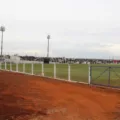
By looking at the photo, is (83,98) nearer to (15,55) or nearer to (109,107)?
(109,107)

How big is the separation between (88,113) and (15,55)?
7840cm

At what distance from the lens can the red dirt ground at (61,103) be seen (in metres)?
14.2

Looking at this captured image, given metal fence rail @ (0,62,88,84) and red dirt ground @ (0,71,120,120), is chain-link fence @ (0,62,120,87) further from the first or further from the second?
red dirt ground @ (0,71,120,120)

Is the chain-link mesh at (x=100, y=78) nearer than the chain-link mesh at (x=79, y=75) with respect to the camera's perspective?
Yes

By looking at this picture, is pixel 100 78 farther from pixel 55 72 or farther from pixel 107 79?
pixel 55 72

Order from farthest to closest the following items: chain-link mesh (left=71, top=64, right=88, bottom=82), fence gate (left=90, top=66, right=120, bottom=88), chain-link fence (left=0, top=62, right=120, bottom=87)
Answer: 1. chain-link mesh (left=71, top=64, right=88, bottom=82)
2. chain-link fence (left=0, top=62, right=120, bottom=87)
3. fence gate (left=90, top=66, right=120, bottom=88)

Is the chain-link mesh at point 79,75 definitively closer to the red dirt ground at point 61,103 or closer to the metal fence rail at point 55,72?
the metal fence rail at point 55,72

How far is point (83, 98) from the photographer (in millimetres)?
17266

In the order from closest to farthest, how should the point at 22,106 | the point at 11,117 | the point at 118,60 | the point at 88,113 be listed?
the point at 88,113, the point at 11,117, the point at 22,106, the point at 118,60

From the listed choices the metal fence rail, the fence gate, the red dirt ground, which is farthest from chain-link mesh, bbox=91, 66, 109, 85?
the red dirt ground

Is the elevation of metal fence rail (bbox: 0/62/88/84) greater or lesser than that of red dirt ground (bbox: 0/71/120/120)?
greater

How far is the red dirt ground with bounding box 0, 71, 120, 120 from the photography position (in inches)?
560

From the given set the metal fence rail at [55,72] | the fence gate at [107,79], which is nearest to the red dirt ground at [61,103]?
the fence gate at [107,79]

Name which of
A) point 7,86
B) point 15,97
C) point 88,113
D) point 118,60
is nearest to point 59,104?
point 88,113
